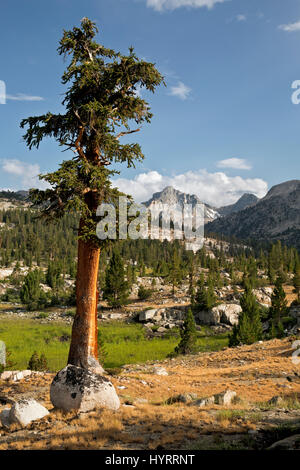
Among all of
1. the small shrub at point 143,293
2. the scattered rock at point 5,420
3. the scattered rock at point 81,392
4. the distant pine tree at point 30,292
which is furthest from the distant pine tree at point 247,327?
the distant pine tree at point 30,292

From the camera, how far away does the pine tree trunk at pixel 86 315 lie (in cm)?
1148

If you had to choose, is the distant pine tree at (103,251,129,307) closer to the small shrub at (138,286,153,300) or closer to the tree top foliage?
the small shrub at (138,286,153,300)

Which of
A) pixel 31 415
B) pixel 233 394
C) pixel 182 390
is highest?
pixel 31 415

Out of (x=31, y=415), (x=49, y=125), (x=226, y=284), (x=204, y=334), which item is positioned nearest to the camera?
(x=31, y=415)

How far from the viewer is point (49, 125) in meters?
12.8

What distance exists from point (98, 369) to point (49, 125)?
33.8ft

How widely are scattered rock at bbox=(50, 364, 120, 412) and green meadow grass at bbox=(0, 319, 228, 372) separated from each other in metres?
21.2

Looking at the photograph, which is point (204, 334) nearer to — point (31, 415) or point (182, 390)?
point (182, 390)

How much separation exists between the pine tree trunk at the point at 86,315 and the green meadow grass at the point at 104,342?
65.6 feet

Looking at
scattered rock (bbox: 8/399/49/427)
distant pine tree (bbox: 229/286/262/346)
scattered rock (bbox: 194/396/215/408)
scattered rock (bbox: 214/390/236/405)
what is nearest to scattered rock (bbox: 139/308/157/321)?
distant pine tree (bbox: 229/286/262/346)

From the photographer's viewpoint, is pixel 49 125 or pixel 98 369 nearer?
pixel 98 369

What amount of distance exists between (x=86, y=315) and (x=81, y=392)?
2.90 meters

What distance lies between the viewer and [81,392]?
31.2ft
